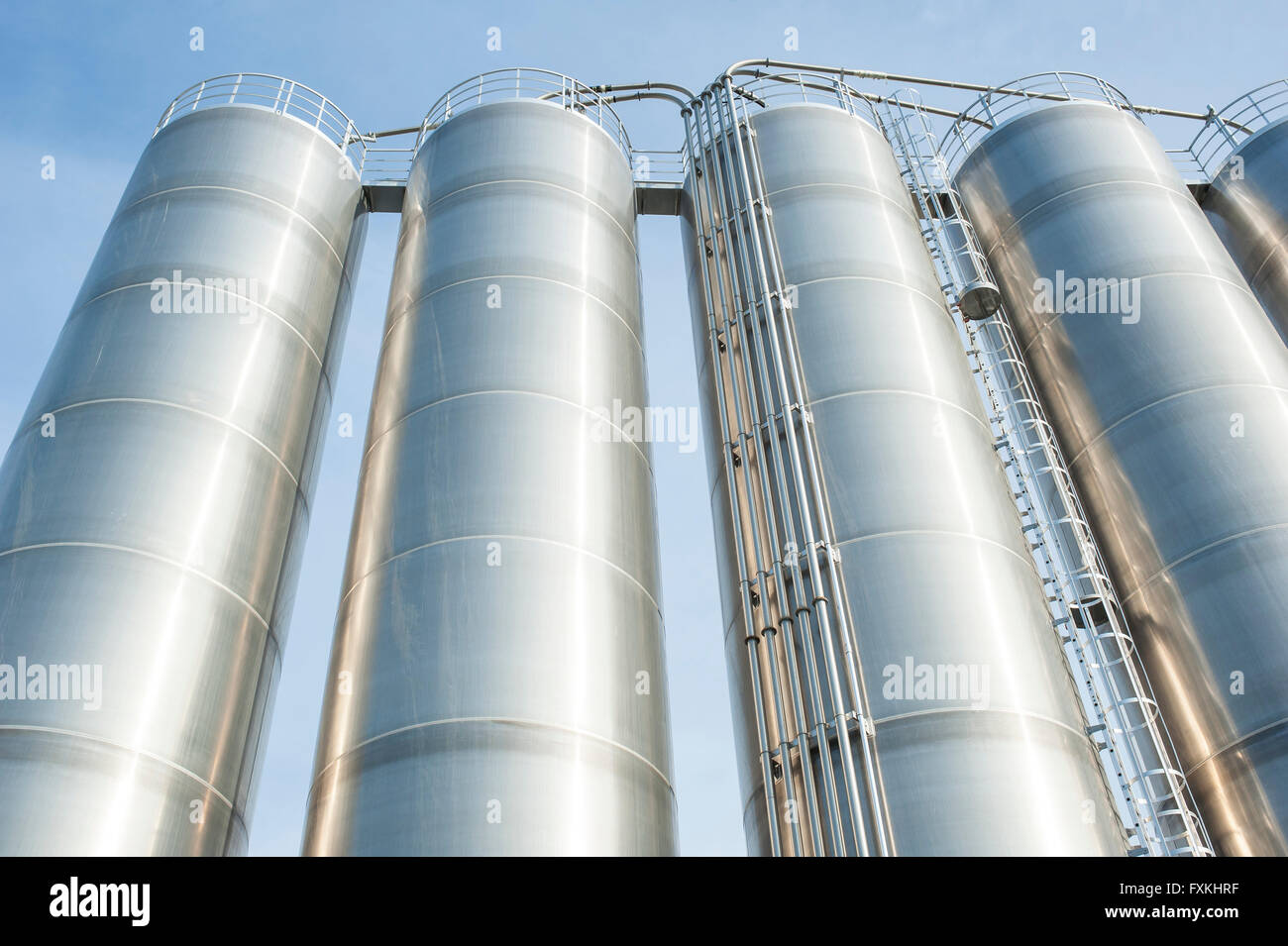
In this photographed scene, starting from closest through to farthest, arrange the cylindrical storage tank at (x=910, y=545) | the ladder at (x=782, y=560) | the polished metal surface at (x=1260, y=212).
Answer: the cylindrical storage tank at (x=910, y=545), the ladder at (x=782, y=560), the polished metal surface at (x=1260, y=212)

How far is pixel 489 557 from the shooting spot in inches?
448

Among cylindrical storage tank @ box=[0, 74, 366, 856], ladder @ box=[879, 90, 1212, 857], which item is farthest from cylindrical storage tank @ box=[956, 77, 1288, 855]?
cylindrical storage tank @ box=[0, 74, 366, 856]

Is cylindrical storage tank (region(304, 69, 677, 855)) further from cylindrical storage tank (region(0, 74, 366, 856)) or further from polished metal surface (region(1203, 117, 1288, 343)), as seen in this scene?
polished metal surface (region(1203, 117, 1288, 343))

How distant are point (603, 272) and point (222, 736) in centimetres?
763

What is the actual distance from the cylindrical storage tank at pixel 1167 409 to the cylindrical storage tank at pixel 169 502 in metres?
10.1

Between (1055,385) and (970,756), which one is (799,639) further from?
(1055,385)

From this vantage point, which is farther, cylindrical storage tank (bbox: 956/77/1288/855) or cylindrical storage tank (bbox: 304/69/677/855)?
cylindrical storage tank (bbox: 956/77/1288/855)

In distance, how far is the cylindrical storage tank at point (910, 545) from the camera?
32.9 ft

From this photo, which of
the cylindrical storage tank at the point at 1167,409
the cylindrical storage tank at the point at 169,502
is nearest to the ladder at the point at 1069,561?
the cylindrical storage tank at the point at 1167,409

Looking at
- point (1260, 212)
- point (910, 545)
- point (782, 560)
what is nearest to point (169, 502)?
point (782, 560)

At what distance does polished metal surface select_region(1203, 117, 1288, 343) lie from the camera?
18.0 metres

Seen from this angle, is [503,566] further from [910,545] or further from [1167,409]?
[1167,409]

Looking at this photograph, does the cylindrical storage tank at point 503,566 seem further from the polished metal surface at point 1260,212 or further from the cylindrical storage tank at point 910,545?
the polished metal surface at point 1260,212

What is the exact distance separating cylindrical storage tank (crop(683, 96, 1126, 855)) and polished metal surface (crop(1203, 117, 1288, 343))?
6.17 m
